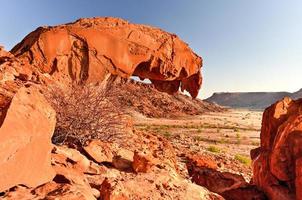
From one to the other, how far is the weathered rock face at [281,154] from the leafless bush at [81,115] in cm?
316

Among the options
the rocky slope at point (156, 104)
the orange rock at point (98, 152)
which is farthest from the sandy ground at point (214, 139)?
the orange rock at point (98, 152)

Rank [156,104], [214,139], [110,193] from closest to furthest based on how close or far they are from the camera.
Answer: [110,193], [214,139], [156,104]

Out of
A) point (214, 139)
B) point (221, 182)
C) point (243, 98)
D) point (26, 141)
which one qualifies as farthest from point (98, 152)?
point (243, 98)

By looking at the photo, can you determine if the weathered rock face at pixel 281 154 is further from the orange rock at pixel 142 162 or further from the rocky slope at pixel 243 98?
the rocky slope at pixel 243 98

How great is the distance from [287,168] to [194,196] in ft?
9.82

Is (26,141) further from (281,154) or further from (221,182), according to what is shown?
(221,182)

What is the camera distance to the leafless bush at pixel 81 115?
23.7 feet

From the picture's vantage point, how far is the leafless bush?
23.7 ft

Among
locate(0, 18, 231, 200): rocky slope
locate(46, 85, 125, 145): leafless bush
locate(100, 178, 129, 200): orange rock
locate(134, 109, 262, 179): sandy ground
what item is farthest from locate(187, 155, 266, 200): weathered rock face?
locate(100, 178, 129, 200): orange rock

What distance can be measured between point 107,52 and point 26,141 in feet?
25.1

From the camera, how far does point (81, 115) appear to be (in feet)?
24.7

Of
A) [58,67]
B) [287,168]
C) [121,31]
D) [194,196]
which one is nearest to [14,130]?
[194,196]

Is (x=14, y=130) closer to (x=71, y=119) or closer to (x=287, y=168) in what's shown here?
(x=71, y=119)

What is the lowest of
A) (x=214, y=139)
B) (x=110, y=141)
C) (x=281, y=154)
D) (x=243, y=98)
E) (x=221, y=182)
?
(x=214, y=139)
